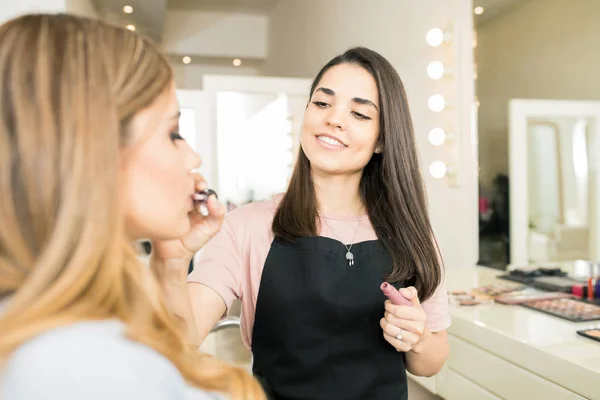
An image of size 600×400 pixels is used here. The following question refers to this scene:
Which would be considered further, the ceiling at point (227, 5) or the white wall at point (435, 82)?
the ceiling at point (227, 5)

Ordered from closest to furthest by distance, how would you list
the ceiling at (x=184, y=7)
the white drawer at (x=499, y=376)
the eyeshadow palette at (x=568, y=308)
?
the white drawer at (x=499, y=376) → the eyeshadow palette at (x=568, y=308) → the ceiling at (x=184, y=7)

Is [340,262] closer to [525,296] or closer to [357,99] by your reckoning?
[357,99]

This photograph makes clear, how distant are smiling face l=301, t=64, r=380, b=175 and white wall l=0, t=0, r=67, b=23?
1599 mm

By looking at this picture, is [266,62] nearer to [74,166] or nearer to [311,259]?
[311,259]

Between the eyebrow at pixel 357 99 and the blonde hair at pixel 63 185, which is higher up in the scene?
the eyebrow at pixel 357 99

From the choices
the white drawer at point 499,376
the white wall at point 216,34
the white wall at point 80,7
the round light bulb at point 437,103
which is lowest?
the white drawer at point 499,376

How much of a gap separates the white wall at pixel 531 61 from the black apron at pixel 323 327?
1.19 meters

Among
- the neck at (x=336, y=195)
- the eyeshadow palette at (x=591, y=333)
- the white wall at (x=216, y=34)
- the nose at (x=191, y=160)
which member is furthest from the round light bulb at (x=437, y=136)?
the white wall at (x=216, y=34)

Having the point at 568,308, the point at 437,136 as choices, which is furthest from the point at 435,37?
the point at 568,308

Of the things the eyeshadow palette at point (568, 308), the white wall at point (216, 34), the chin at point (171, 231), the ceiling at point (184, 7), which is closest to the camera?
the chin at point (171, 231)

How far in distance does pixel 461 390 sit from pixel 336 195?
2.58 ft

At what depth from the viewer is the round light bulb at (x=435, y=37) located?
7.61 ft

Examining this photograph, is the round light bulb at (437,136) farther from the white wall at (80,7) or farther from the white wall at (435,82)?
the white wall at (80,7)

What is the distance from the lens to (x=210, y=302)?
0.94 metres
